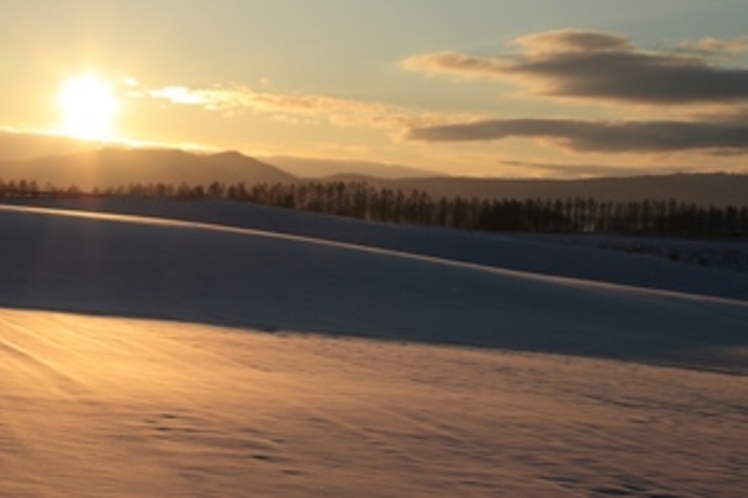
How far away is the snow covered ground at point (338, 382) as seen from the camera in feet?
Result: 25.7

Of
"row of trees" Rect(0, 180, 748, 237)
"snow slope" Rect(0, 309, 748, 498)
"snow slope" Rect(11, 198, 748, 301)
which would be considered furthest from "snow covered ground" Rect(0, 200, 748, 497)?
"row of trees" Rect(0, 180, 748, 237)

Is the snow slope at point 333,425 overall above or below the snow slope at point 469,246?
below

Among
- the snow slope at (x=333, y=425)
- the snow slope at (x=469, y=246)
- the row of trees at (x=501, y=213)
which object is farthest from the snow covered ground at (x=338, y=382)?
the row of trees at (x=501, y=213)

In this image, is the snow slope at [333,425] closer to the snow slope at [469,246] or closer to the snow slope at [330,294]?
the snow slope at [330,294]

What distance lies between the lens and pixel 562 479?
26.5 ft

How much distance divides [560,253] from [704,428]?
4347 centimetres

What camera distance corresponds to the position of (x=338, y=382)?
12.6 metres

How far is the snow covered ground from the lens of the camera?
7828mm

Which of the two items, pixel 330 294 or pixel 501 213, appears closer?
pixel 330 294

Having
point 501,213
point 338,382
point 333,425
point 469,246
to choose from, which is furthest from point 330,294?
point 501,213

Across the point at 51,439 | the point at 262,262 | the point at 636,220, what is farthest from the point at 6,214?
the point at 636,220

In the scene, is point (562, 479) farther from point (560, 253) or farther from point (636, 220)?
point (636, 220)

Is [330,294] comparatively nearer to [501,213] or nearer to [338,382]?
[338,382]

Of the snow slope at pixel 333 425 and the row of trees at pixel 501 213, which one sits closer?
the snow slope at pixel 333 425
